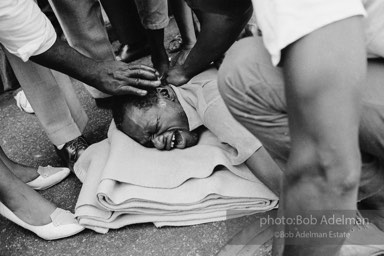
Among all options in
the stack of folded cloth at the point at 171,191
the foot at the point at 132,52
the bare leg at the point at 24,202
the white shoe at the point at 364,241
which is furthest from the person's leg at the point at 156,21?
the white shoe at the point at 364,241

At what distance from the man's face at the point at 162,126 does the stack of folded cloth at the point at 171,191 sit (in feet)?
0.23

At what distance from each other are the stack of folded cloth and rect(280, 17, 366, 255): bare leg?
2.22 feet

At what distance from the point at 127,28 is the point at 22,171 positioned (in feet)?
3.52

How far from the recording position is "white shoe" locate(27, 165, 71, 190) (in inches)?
71.2

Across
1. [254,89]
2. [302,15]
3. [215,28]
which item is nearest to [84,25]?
[215,28]

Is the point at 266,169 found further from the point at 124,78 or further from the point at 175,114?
the point at 124,78

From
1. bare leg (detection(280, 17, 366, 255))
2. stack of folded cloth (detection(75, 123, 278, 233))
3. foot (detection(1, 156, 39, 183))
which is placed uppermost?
bare leg (detection(280, 17, 366, 255))

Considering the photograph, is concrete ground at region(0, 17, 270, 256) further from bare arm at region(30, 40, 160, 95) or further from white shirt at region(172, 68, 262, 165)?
bare arm at region(30, 40, 160, 95)

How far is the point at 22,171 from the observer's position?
71.0 inches

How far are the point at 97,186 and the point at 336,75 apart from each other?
1107 mm

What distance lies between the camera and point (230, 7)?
140 cm

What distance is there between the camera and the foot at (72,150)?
1.88 m

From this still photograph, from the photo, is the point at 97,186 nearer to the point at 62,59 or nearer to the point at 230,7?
the point at 62,59

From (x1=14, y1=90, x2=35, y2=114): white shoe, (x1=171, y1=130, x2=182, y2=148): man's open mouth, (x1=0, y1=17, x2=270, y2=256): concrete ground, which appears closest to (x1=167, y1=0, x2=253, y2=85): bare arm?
(x1=171, y1=130, x2=182, y2=148): man's open mouth
